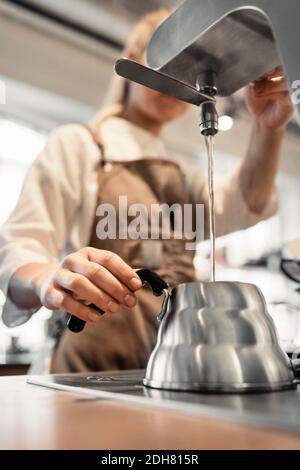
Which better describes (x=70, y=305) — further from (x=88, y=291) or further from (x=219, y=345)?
(x=219, y=345)

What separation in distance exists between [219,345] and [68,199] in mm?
600

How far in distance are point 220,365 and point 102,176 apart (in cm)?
67

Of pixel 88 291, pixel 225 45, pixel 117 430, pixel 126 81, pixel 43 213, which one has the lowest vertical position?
pixel 117 430

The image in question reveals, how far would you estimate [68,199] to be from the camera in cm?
98

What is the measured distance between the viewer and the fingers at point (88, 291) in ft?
1.87

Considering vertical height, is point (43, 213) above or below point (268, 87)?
below

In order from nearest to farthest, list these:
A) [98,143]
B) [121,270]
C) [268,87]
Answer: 1. [121,270]
2. [268,87]
3. [98,143]

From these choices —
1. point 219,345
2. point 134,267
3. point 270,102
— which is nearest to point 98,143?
point 134,267

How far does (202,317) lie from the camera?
1.53 ft

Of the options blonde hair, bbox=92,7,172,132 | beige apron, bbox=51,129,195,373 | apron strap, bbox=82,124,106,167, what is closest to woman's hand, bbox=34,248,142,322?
beige apron, bbox=51,129,195,373

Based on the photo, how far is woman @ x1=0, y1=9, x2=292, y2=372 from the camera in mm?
771

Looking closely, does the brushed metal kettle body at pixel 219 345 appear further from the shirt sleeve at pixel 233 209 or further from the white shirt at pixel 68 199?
the shirt sleeve at pixel 233 209

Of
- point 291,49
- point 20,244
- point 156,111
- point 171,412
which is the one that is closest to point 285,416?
point 171,412

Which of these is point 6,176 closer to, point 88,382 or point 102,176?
point 102,176
